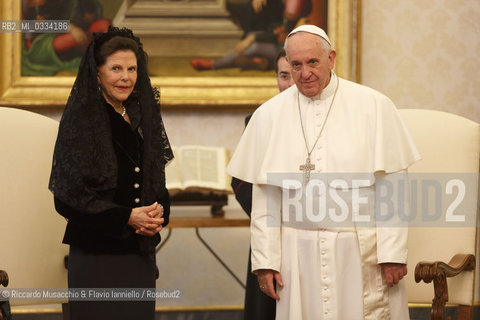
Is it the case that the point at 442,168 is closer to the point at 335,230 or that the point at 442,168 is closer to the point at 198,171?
the point at 335,230

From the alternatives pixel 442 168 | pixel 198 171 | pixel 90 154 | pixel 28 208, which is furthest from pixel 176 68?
pixel 90 154

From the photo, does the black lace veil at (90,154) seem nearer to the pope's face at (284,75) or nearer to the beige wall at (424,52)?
the pope's face at (284,75)

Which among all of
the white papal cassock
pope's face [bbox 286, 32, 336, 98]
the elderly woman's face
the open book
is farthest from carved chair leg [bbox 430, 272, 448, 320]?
the elderly woman's face

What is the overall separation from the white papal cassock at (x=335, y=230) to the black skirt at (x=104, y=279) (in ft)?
1.76

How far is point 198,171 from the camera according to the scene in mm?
4516

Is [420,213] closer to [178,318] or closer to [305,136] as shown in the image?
[305,136]

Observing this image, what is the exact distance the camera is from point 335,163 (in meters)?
3.15

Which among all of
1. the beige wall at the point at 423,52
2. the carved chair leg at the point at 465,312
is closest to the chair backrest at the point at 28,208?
the carved chair leg at the point at 465,312

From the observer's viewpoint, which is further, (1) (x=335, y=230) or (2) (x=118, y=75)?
(1) (x=335, y=230)

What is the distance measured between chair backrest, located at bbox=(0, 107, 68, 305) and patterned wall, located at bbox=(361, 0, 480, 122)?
2.70 meters

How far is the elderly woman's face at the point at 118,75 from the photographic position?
2.98m

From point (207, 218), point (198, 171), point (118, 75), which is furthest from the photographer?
point (198, 171)

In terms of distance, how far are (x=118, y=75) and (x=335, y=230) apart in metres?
1.13

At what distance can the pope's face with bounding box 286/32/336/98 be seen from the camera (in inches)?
122
